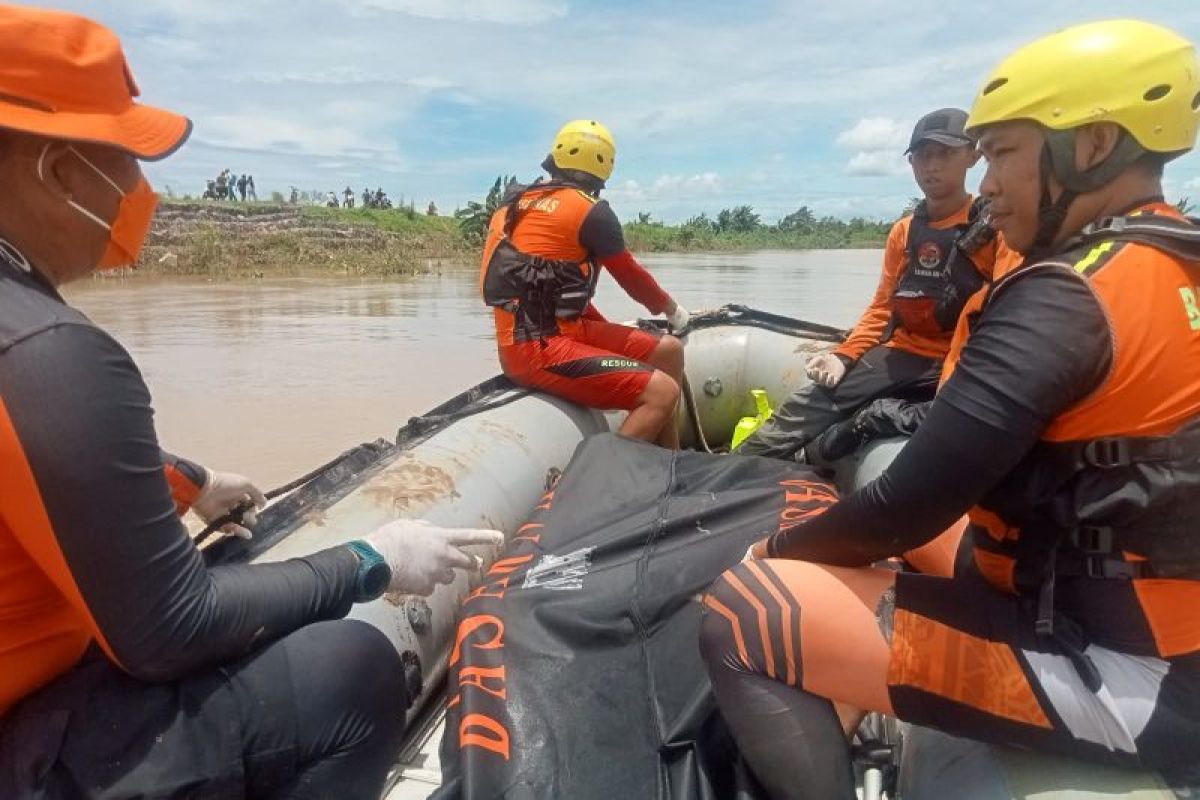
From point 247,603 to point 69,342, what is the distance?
0.48m

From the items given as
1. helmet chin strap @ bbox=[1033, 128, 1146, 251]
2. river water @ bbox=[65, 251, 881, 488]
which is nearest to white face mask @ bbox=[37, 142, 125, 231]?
helmet chin strap @ bbox=[1033, 128, 1146, 251]

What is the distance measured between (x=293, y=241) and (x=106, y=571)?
81.3ft

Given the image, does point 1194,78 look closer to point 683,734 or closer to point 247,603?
point 683,734

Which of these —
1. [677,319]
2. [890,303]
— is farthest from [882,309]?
[677,319]

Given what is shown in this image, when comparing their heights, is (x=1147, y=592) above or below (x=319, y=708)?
above

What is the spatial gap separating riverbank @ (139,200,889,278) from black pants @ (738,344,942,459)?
18294 mm

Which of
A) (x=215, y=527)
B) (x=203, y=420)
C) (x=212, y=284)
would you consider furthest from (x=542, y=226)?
(x=212, y=284)

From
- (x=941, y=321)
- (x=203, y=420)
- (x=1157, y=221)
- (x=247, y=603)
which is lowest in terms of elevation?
(x=203, y=420)

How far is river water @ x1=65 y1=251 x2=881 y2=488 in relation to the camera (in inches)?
241

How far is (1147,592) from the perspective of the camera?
4.41ft

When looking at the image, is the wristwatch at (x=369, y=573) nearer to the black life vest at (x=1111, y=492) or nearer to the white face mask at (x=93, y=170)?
the white face mask at (x=93, y=170)

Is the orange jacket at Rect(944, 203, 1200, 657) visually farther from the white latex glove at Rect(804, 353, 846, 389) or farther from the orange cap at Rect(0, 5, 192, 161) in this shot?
the white latex glove at Rect(804, 353, 846, 389)

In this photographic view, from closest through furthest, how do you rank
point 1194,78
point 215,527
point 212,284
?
point 1194,78 < point 215,527 < point 212,284

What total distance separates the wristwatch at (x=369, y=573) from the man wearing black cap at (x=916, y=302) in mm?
2496
